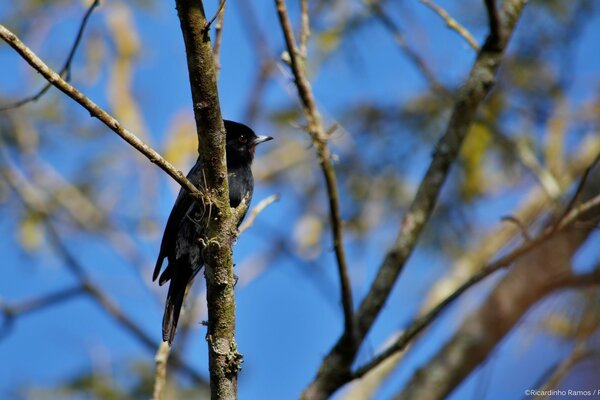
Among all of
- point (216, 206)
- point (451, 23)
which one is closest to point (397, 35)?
point (451, 23)

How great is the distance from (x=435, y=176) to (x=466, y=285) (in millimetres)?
838

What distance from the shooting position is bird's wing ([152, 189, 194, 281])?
4059 millimetres

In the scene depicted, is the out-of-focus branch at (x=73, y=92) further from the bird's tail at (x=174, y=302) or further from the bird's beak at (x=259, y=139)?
the bird's beak at (x=259, y=139)

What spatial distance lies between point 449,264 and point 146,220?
317cm

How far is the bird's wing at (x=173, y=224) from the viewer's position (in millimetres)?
4059

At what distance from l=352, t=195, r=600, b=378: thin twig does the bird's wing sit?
3.77 feet

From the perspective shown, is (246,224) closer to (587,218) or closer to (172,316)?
(172,316)

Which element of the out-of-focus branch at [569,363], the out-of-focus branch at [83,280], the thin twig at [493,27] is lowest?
the out-of-focus branch at [569,363]

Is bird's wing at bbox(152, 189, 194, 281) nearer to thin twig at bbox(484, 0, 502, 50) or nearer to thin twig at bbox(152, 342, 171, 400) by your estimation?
thin twig at bbox(152, 342, 171, 400)

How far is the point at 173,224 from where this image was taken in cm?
411

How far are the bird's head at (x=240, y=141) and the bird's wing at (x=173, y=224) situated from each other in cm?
75

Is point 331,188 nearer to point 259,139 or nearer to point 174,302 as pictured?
point 174,302

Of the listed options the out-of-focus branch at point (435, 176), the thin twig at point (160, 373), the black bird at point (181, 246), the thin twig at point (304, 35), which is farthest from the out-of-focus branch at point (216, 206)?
the thin twig at point (304, 35)

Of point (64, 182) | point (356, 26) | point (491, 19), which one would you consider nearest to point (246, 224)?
point (491, 19)
